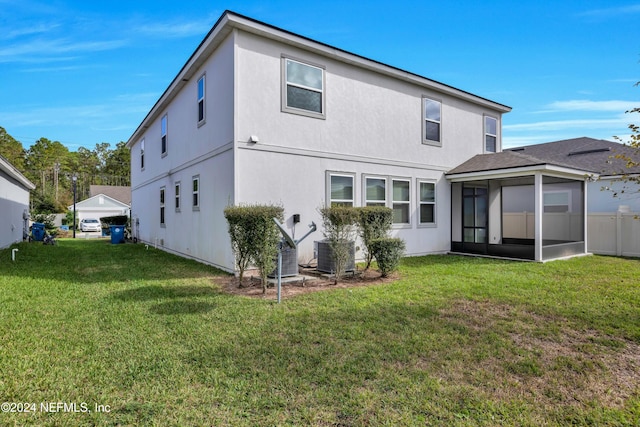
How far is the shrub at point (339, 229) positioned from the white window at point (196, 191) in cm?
466

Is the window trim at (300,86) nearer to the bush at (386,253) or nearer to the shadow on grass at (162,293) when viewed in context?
the bush at (386,253)

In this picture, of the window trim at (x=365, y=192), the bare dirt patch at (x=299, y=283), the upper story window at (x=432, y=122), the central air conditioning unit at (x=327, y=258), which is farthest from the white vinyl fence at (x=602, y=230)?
the central air conditioning unit at (x=327, y=258)

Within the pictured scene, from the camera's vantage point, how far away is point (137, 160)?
61.7 feet

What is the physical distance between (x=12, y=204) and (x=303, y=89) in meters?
15.2

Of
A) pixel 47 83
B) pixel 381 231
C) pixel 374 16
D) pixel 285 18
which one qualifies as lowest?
pixel 381 231

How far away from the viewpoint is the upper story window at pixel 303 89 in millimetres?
8664

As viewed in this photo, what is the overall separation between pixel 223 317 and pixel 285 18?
26.5ft

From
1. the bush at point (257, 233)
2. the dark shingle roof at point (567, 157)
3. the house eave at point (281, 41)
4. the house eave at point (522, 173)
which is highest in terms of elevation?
the house eave at point (281, 41)

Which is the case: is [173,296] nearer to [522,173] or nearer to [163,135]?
[163,135]

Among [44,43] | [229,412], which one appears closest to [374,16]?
[229,412]

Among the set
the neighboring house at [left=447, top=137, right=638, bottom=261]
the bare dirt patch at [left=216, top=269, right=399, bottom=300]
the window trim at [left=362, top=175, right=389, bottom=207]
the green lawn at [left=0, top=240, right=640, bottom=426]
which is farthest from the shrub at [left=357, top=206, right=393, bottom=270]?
the neighboring house at [left=447, top=137, right=638, bottom=261]

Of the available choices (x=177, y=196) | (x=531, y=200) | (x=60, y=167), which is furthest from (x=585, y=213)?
(x=60, y=167)

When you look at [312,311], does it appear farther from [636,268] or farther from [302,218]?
[636,268]

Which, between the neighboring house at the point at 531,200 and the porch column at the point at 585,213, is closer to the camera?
the neighboring house at the point at 531,200
